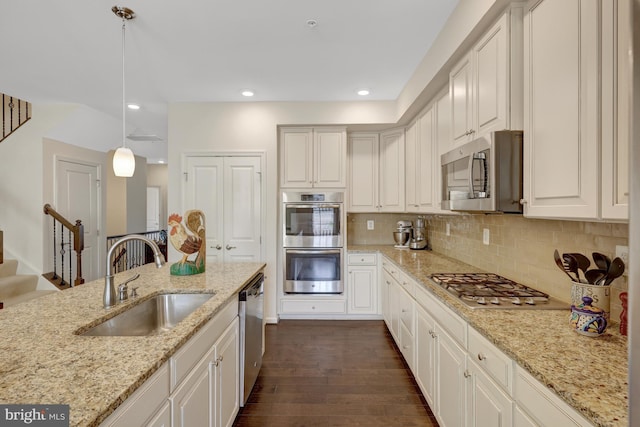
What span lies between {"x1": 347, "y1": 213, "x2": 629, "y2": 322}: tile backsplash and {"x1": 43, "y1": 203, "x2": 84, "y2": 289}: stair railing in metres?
Answer: 4.69

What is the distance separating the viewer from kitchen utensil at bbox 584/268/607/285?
1276 millimetres

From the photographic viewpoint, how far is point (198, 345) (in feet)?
4.66

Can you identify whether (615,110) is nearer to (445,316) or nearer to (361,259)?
(445,316)

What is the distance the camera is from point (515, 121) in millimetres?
1602

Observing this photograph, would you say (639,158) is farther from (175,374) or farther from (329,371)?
(329,371)

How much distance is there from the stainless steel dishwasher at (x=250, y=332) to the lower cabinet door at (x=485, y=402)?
53.2 inches

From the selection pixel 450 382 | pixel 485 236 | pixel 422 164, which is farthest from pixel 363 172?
pixel 450 382

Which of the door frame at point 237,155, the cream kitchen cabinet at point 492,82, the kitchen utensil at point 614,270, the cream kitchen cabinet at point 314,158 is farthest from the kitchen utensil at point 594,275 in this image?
the door frame at point 237,155

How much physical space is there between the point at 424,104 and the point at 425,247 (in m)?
1.70

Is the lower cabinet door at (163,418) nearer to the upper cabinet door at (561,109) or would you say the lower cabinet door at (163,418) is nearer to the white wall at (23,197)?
Answer: the upper cabinet door at (561,109)

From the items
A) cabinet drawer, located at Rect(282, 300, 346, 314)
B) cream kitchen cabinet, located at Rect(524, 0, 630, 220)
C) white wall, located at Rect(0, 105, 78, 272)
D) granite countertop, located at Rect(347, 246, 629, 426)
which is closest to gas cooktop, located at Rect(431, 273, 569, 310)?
granite countertop, located at Rect(347, 246, 629, 426)

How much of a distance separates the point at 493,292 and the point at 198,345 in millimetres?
1580

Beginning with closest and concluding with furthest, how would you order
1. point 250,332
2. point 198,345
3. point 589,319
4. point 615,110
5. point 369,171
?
point 615,110, point 589,319, point 198,345, point 250,332, point 369,171

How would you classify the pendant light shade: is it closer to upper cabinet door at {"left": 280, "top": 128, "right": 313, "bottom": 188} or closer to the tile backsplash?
upper cabinet door at {"left": 280, "top": 128, "right": 313, "bottom": 188}
